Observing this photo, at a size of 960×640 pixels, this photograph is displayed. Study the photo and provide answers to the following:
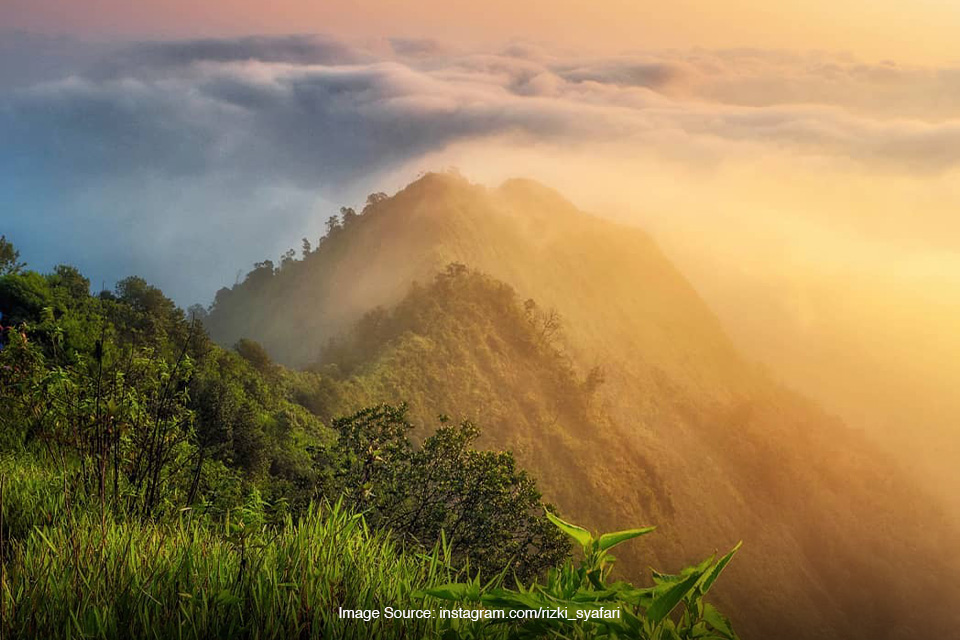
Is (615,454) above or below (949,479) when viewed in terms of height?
above

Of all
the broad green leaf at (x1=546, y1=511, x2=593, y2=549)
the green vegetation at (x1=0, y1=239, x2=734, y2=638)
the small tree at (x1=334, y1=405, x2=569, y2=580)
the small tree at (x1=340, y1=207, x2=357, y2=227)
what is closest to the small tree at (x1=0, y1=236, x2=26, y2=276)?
the green vegetation at (x1=0, y1=239, x2=734, y2=638)

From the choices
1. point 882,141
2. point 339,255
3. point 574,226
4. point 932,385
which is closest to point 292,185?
point 339,255

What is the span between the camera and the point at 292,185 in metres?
67.1

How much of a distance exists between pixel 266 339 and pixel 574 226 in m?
41.8

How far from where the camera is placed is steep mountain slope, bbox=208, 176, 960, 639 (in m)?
46.7

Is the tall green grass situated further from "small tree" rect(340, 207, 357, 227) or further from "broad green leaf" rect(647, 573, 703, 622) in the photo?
"small tree" rect(340, 207, 357, 227)

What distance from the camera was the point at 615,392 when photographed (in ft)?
201

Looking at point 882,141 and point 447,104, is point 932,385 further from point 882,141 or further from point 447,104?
point 447,104

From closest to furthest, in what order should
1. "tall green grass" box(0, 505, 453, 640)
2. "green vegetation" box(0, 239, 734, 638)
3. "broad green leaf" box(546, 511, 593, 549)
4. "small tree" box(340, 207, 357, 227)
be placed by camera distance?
"broad green leaf" box(546, 511, 593, 549) → "green vegetation" box(0, 239, 734, 638) → "tall green grass" box(0, 505, 453, 640) → "small tree" box(340, 207, 357, 227)

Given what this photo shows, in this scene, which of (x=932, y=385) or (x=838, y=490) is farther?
(x=932, y=385)

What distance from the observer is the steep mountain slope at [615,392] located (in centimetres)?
4672

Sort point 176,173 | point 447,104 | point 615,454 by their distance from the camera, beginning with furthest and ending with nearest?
1. point 447,104
2. point 176,173
3. point 615,454

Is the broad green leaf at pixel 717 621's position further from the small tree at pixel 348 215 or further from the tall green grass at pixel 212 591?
the small tree at pixel 348 215

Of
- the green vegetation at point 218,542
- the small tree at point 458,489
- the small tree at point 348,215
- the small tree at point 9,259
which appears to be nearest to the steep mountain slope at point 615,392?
the small tree at point 348,215
